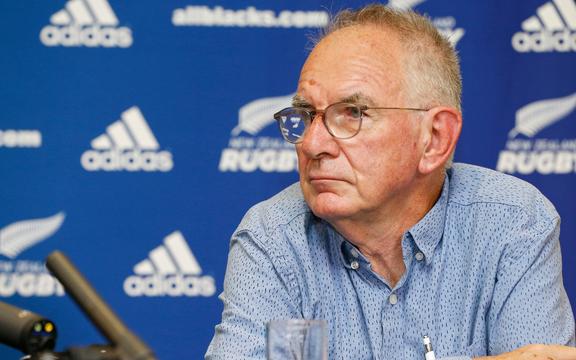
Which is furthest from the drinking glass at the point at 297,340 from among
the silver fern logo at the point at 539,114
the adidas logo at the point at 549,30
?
the adidas logo at the point at 549,30

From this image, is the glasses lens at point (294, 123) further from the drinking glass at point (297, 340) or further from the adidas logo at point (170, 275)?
the adidas logo at point (170, 275)

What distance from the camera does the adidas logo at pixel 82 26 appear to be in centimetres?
377

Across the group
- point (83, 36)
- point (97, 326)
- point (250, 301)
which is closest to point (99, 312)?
point (97, 326)

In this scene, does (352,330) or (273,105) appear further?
(273,105)

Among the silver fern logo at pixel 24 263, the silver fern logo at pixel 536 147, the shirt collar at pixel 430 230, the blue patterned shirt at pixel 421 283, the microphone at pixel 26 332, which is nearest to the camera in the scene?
the microphone at pixel 26 332

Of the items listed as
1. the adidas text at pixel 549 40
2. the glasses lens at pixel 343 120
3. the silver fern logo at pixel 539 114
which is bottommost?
the glasses lens at pixel 343 120

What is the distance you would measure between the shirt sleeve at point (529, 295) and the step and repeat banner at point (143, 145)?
4.67ft

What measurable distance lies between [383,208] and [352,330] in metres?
0.34

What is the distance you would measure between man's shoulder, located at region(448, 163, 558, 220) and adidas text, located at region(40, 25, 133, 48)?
1.64 m

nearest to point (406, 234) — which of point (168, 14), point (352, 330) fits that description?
point (352, 330)

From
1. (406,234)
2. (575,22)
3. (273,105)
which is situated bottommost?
(406,234)

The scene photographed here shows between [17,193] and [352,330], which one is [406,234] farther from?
[17,193]

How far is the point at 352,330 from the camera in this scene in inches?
99.1

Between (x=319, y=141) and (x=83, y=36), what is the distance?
1.68m
